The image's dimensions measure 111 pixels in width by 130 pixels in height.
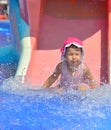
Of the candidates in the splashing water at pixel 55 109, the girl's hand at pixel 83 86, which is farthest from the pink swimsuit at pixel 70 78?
the splashing water at pixel 55 109

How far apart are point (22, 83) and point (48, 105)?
2.72 feet

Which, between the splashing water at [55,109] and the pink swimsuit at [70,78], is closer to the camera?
the splashing water at [55,109]

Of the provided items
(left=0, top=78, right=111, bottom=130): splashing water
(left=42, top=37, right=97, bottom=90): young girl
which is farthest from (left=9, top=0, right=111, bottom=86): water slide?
(left=0, top=78, right=111, bottom=130): splashing water

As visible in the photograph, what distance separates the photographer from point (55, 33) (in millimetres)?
4180

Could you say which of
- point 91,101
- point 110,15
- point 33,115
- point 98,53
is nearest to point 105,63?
point 98,53

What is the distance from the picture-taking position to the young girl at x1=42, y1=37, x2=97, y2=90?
3084 mm

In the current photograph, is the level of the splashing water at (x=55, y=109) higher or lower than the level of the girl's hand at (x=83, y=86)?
lower

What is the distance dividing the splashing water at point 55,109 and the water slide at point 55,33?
593mm

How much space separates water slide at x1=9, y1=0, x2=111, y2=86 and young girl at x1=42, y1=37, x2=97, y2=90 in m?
0.42

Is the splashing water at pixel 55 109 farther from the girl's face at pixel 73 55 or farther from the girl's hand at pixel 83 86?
the girl's face at pixel 73 55

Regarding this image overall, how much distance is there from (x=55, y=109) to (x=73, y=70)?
2.13 ft

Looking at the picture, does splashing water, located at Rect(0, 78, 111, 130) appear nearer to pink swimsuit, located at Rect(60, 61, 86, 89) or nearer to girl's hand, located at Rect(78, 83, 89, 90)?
girl's hand, located at Rect(78, 83, 89, 90)

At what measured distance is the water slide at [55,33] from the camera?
12.4 ft

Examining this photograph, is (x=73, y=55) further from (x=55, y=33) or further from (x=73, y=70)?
(x=55, y=33)
